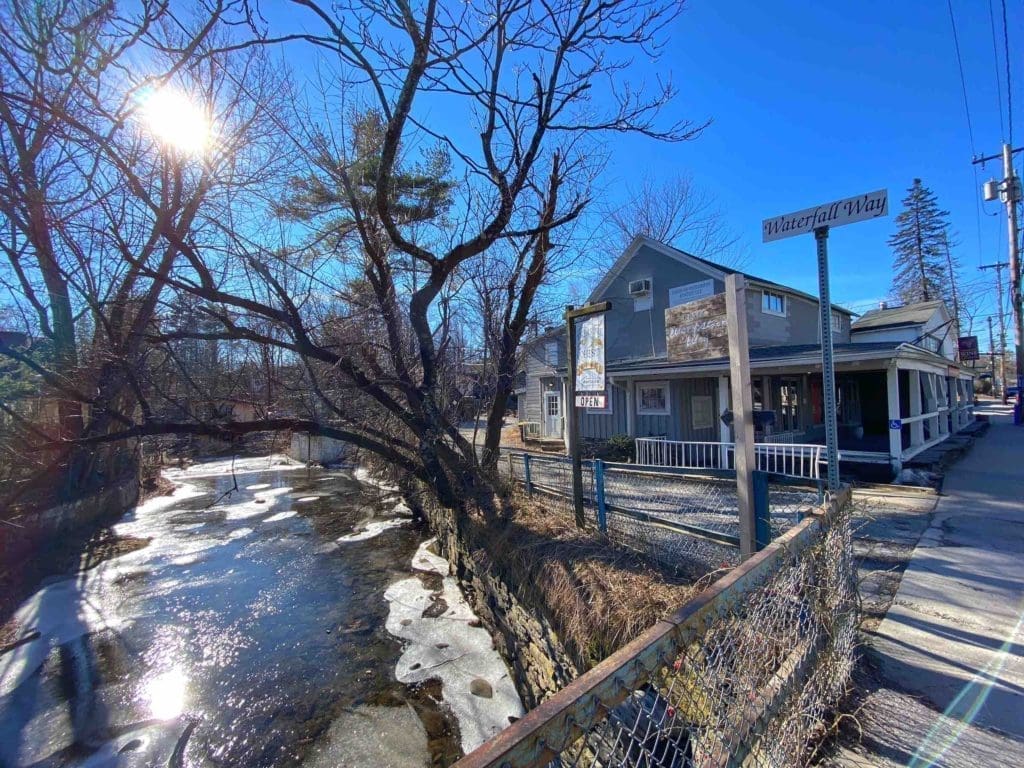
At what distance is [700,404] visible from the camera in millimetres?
12945

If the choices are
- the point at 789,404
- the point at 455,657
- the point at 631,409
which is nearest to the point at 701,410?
the point at 631,409

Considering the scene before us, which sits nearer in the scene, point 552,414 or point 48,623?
point 48,623

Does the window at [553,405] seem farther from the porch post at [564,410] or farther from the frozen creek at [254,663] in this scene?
the frozen creek at [254,663]

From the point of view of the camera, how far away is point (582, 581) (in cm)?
411

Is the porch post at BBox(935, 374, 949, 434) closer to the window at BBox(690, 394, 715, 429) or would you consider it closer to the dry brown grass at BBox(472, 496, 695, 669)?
the window at BBox(690, 394, 715, 429)

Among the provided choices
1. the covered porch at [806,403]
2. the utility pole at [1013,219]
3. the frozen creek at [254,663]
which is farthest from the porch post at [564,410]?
the utility pole at [1013,219]

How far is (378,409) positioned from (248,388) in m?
2.04

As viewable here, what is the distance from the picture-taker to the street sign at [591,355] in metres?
4.62

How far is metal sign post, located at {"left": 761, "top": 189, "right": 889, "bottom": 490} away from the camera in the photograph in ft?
8.43

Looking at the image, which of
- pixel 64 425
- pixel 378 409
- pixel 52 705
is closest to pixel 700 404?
pixel 378 409

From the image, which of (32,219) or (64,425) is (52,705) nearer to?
(32,219)

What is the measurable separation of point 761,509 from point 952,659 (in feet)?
4.41

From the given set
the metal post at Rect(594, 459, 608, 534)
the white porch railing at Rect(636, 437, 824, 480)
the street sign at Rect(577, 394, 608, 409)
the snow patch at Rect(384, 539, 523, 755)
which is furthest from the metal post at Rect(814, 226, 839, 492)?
the white porch railing at Rect(636, 437, 824, 480)

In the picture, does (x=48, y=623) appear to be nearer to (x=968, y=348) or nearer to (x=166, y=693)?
(x=166, y=693)
